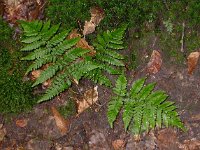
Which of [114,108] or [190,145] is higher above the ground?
[114,108]

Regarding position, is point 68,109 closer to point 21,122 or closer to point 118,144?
point 21,122

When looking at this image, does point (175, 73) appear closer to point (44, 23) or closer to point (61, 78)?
point (61, 78)

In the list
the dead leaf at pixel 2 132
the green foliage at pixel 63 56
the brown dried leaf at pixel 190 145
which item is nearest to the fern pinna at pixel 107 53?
the green foliage at pixel 63 56

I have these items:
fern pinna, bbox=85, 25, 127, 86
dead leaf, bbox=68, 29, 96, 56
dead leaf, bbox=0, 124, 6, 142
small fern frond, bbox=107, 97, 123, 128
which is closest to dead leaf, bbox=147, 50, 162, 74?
fern pinna, bbox=85, 25, 127, 86

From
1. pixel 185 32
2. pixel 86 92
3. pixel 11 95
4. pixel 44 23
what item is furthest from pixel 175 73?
pixel 11 95

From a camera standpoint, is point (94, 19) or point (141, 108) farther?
point (94, 19)

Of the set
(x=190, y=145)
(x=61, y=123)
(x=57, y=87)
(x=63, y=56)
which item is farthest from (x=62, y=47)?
(x=190, y=145)
